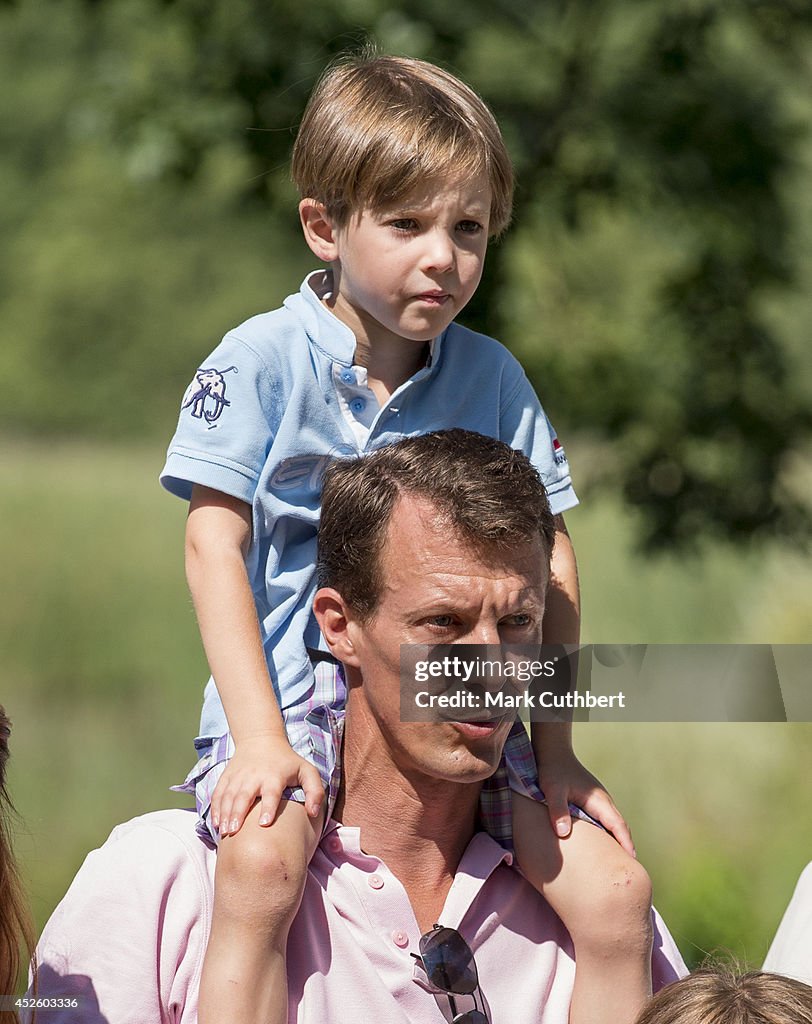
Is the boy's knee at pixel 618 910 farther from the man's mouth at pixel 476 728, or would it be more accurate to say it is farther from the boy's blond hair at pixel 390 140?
the boy's blond hair at pixel 390 140

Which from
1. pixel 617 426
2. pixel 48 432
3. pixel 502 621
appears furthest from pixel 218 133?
pixel 48 432

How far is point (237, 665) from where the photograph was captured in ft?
7.36

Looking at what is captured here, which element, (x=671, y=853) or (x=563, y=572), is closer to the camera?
(x=563, y=572)

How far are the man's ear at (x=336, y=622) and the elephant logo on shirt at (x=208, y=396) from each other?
315 millimetres

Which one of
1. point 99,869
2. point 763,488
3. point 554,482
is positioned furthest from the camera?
point 763,488

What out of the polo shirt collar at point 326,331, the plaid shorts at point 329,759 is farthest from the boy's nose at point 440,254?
the plaid shorts at point 329,759

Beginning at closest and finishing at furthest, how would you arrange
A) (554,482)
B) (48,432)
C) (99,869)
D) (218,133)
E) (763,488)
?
(99,869) < (554,482) < (218,133) < (763,488) < (48,432)

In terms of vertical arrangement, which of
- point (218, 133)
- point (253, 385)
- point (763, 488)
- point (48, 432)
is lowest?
point (253, 385)

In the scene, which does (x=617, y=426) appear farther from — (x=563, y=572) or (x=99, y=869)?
(x=99, y=869)

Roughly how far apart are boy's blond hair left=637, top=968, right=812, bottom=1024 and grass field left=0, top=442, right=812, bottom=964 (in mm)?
2942

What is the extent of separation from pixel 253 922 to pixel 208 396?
78 centimetres

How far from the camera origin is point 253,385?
2.36 metres

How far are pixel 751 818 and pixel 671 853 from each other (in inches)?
14.2

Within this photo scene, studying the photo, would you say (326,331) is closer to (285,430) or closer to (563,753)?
(285,430)
